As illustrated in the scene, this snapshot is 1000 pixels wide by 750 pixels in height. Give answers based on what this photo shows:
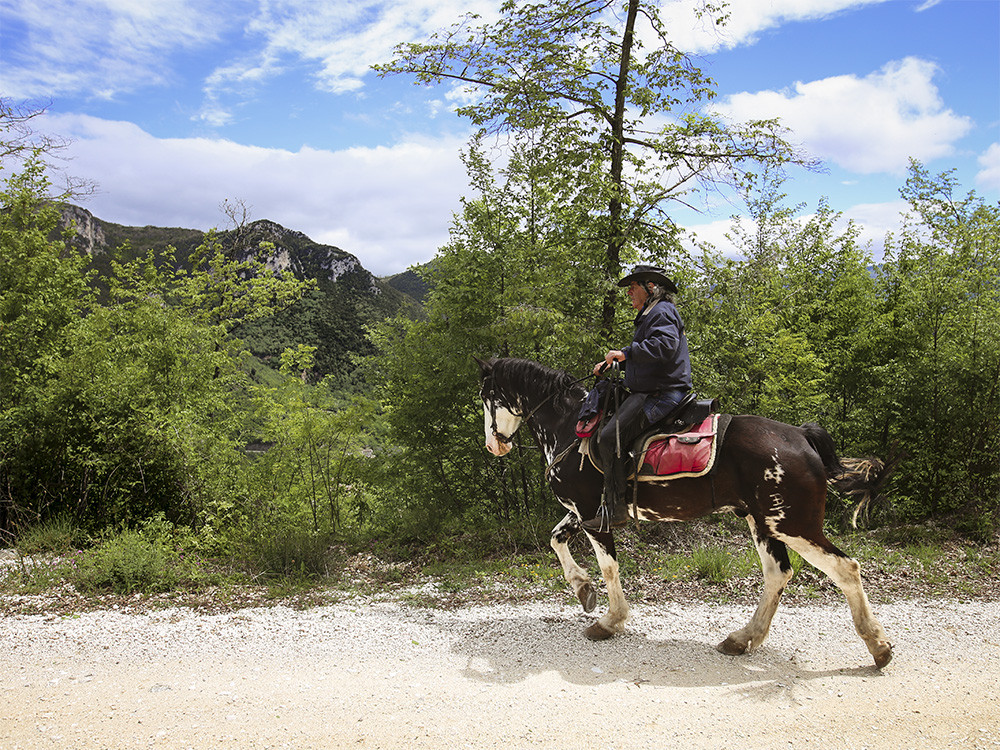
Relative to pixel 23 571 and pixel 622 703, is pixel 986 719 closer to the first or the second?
pixel 622 703

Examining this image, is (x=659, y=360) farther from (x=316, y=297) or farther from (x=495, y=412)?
(x=316, y=297)

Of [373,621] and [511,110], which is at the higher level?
[511,110]

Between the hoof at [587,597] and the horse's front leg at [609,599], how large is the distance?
0.14 meters

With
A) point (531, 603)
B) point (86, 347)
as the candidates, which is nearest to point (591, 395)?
point (531, 603)

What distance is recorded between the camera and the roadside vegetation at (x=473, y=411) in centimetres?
719

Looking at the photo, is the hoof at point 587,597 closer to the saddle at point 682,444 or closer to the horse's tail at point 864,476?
the saddle at point 682,444

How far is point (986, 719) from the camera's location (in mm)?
3811

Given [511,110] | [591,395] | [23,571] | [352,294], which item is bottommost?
[23,571]

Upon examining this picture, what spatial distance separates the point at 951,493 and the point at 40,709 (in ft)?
36.8

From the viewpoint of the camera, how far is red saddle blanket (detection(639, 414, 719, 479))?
4.77m

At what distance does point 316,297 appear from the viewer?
206 feet

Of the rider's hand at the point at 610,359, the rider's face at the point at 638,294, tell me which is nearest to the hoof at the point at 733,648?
the rider's hand at the point at 610,359

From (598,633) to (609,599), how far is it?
0.96 ft

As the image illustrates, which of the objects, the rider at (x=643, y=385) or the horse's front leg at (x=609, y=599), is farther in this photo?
the horse's front leg at (x=609, y=599)
